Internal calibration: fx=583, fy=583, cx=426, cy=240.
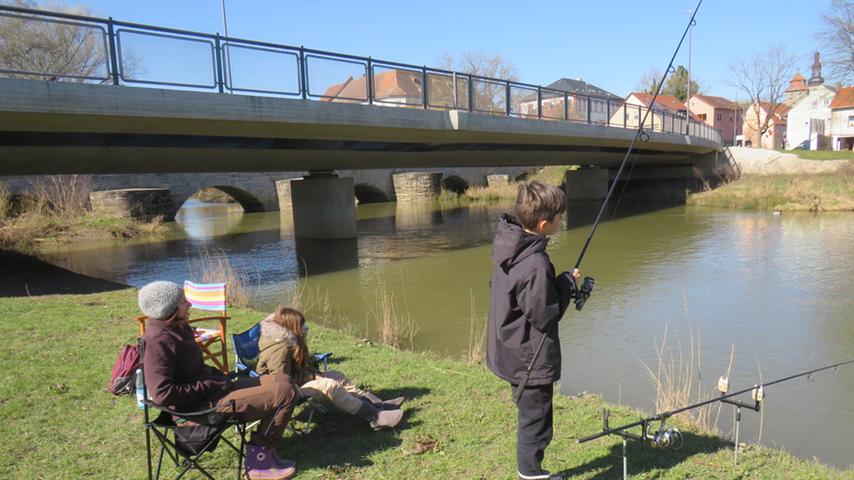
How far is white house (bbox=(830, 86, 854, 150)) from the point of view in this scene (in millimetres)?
63522

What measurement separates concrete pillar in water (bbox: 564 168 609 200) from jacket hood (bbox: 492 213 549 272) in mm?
32857

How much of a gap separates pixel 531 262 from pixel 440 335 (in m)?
5.42

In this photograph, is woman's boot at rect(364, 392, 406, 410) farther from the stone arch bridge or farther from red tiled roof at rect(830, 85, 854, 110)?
red tiled roof at rect(830, 85, 854, 110)

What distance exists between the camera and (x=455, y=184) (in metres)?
44.3

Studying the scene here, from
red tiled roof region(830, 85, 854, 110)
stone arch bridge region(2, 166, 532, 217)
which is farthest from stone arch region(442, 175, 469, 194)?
red tiled roof region(830, 85, 854, 110)

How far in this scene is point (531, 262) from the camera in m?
2.90

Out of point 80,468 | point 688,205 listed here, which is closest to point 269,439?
point 80,468

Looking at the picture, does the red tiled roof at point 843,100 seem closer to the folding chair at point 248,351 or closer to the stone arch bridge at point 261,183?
the stone arch bridge at point 261,183

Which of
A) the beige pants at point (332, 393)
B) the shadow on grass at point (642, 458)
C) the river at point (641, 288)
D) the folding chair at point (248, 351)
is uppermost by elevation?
the folding chair at point (248, 351)

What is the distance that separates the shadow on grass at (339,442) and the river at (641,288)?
2.45 meters

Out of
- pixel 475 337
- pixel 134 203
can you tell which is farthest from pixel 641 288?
pixel 134 203

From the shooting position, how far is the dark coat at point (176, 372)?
10.4ft

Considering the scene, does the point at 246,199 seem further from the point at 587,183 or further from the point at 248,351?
the point at 248,351

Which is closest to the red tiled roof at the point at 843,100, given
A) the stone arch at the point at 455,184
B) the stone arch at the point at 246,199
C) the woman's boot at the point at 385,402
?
the stone arch at the point at 455,184
